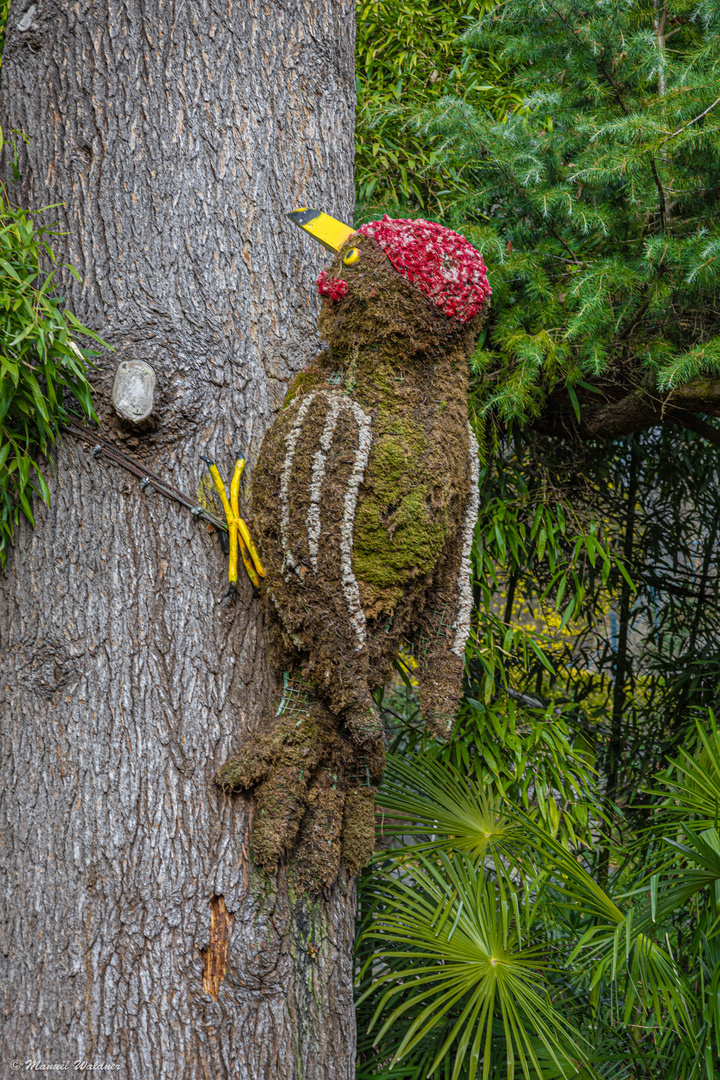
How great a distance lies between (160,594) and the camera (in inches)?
47.8

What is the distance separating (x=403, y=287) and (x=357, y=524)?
356 millimetres

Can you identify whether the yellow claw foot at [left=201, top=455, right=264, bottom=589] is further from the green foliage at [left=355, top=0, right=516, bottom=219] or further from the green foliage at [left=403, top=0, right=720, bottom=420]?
the green foliage at [left=355, top=0, right=516, bottom=219]

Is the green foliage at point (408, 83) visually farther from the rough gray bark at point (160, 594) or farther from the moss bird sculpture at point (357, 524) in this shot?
the moss bird sculpture at point (357, 524)

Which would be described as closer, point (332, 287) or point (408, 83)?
point (332, 287)

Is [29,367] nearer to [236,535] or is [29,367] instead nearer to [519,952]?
A: [236,535]

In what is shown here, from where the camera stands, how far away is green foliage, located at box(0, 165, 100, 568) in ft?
3.74

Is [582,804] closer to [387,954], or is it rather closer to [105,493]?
[387,954]

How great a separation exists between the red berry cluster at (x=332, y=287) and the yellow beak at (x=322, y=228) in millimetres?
74

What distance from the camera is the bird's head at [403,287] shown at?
3.82 ft

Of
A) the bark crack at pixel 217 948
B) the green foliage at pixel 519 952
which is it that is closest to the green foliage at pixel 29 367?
the bark crack at pixel 217 948

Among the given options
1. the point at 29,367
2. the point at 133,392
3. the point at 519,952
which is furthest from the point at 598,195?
the point at 519,952

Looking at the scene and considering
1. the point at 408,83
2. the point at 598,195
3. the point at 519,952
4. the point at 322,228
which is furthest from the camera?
the point at 408,83

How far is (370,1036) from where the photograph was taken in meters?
1.76

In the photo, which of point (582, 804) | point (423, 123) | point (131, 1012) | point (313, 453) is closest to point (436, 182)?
point (423, 123)
